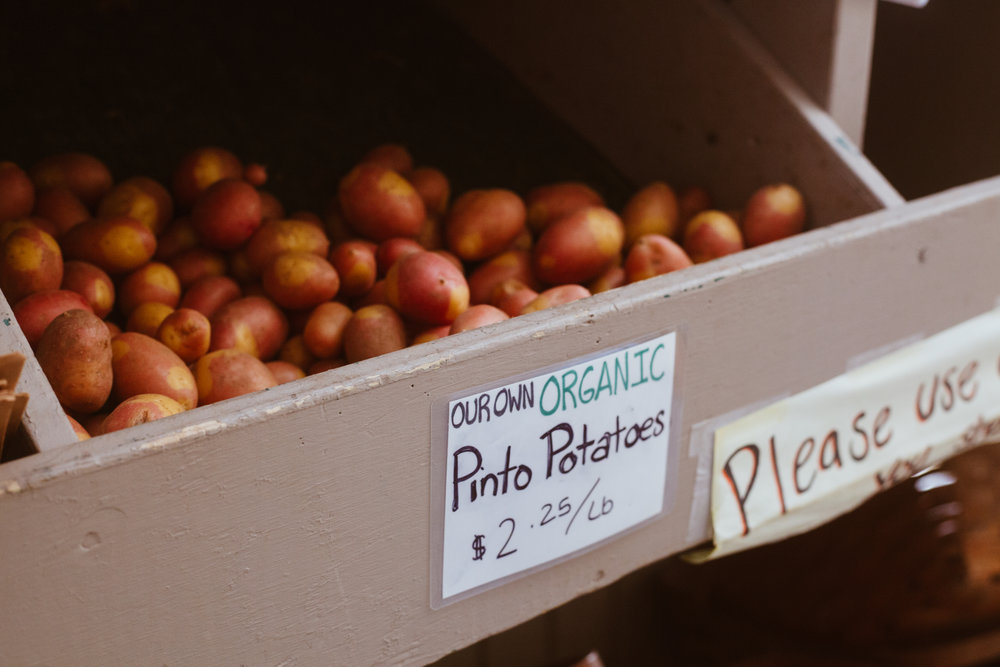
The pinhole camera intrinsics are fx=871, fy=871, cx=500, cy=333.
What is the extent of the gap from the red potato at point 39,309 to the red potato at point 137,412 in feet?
0.49

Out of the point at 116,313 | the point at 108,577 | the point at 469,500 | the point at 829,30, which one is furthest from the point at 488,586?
the point at 829,30

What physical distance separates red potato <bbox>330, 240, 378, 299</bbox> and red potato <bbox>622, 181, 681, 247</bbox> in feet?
1.28

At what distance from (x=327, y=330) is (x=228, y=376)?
0.17 m

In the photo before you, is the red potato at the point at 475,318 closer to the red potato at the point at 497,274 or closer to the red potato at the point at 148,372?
the red potato at the point at 497,274

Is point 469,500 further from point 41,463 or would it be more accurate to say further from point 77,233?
point 77,233

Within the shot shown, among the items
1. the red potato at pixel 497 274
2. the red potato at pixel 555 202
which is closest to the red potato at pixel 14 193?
the red potato at pixel 497 274

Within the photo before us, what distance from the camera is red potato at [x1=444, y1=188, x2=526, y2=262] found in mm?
1189

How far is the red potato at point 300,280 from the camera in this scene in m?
1.04

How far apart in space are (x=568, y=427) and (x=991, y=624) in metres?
0.74

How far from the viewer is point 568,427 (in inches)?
33.2

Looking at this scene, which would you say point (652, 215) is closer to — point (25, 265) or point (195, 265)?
point (195, 265)

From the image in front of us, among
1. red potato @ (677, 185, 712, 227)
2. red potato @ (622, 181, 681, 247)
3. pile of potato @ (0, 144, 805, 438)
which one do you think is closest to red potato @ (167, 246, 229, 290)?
pile of potato @ (0, 144, 805, 438)

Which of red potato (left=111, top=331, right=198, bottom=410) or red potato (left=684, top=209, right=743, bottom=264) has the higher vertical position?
red potato (left=684, top=209, right=743, bottom=264)

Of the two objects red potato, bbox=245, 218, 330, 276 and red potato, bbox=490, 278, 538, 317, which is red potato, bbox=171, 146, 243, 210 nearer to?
→ red potato, bbox=245, 218, 330, 276
